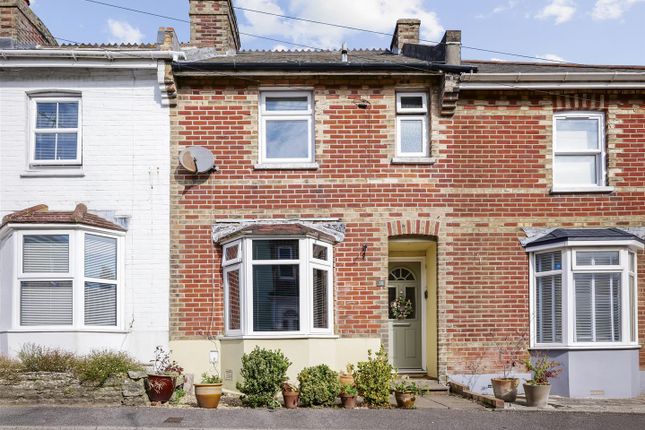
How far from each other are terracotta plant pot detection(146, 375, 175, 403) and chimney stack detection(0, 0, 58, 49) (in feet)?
25.0

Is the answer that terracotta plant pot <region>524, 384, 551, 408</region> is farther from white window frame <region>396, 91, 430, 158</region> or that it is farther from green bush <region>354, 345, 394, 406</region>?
white window frame <region>396, 91, 430, 158</region>

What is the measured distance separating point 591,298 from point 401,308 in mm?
3753

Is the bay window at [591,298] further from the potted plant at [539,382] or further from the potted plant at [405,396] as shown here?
the potted plant at [405,396]

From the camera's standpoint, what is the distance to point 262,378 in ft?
40.5

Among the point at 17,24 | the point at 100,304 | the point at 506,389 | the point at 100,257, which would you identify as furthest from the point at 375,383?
the point at 17,24

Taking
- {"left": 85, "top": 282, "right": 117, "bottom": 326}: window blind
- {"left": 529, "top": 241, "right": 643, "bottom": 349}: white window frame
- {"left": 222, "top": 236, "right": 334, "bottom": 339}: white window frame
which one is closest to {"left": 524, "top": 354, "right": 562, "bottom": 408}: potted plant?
{"left": 529, "top": 241, "right": 643, "bottom": 349}: white window frame

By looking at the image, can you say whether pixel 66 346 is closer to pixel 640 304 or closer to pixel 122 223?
pixel 122 223

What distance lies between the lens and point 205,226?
47.9 ft

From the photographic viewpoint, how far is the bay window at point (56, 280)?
13.7 meters

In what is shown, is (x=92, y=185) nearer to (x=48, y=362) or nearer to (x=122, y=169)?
(x=122, y=169)

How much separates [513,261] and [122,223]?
24.3ft

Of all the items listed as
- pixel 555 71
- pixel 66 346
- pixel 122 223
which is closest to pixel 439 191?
pixel 555 71

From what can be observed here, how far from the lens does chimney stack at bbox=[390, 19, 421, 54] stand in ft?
59.8

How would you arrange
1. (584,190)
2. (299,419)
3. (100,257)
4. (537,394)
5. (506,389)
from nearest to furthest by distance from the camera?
(299,419), (537,394), (506,389), (100,257), (584,190)
